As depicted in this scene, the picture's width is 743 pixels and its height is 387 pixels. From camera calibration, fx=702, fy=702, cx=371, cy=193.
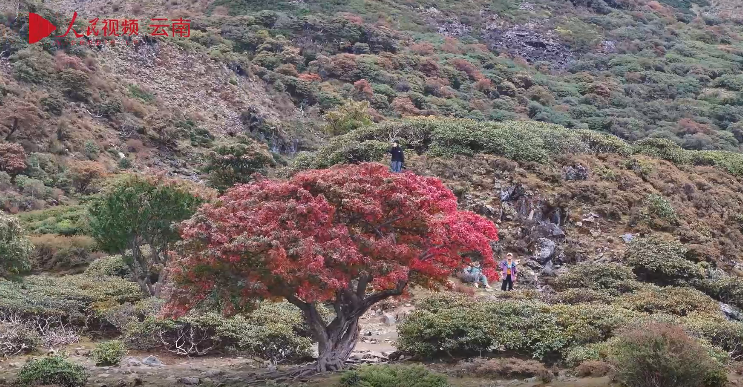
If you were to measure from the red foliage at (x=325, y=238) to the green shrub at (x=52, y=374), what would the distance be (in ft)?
5.55

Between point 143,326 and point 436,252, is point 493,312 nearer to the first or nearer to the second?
point 436,252

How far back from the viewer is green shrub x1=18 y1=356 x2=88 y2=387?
10.5 m

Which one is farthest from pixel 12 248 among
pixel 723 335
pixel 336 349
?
pixel 723 335

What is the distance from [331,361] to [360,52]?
51929mm

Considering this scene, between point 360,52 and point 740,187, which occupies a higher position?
point 740,187

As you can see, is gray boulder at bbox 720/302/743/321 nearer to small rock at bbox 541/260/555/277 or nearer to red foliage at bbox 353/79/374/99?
small rock at bbox 541/260/555/277

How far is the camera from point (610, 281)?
16.1 meters

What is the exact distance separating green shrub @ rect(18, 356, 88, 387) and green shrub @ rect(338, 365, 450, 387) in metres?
4.06

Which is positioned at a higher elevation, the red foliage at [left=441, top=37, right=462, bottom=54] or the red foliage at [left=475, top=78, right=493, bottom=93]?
the red foliage at [left=441, top=37, right=462, bottom=54]

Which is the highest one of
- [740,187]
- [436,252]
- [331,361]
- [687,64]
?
[436,252]

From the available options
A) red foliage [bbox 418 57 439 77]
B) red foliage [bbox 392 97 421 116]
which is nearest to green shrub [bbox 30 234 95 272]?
red foliage [bbox 392 97 421 116]

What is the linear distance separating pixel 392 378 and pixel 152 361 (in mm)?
5522

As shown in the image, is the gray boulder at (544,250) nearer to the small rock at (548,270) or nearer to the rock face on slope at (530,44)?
the small rock at (548,270)

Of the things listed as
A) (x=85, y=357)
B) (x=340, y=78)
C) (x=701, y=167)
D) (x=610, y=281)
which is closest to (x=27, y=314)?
(x=85, y=357)
